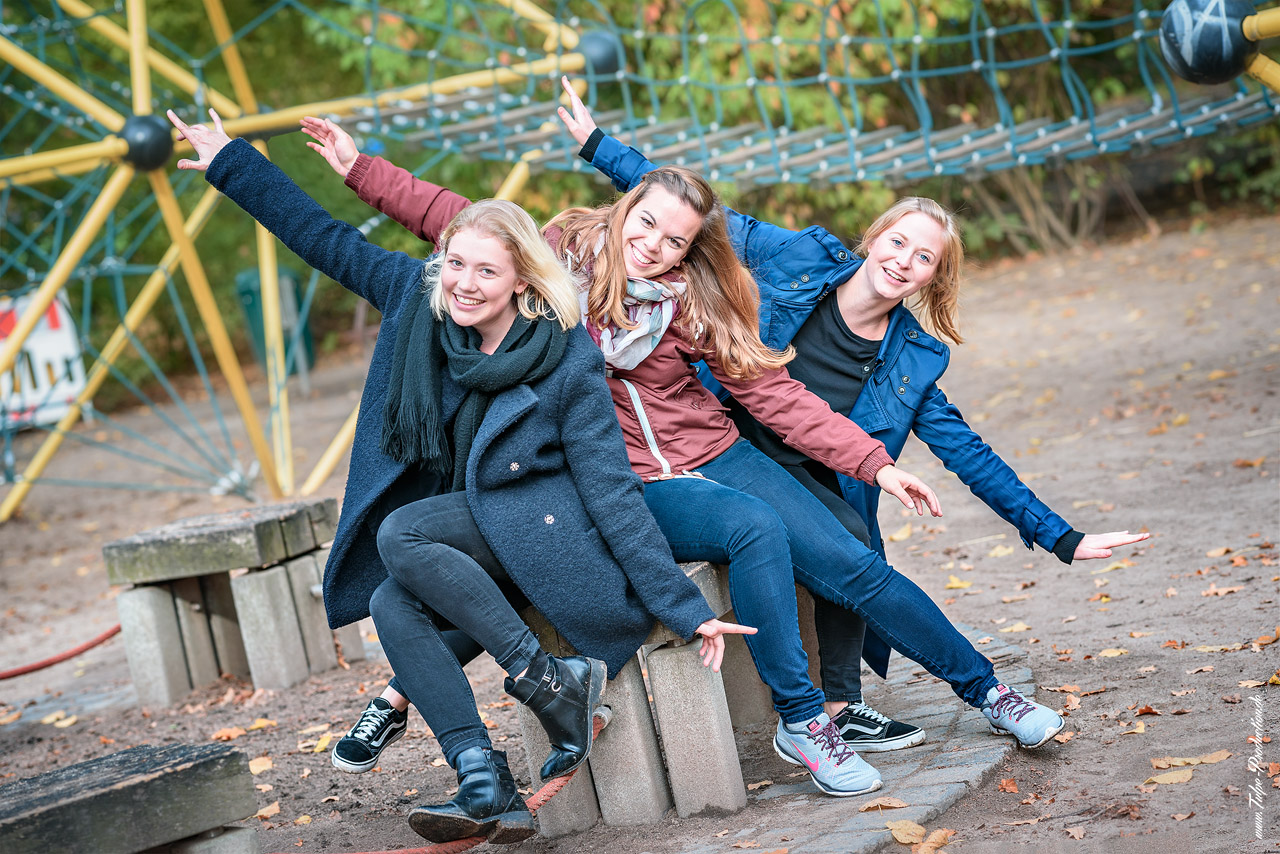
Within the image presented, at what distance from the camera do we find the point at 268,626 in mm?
4297

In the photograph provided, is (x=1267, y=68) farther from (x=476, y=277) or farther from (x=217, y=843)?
(x=217, y=843)

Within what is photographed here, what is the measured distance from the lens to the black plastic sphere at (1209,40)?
14.7 feet

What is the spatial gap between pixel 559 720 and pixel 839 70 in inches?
426

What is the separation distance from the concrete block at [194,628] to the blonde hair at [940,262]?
2670 millimetres

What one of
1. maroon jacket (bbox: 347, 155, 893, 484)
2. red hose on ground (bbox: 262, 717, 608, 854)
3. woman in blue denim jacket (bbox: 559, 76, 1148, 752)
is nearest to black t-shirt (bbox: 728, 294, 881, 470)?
woman in blue denim jacket (bbox: 559, 76, 1148, 752)

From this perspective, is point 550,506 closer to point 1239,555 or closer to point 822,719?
point 822,719

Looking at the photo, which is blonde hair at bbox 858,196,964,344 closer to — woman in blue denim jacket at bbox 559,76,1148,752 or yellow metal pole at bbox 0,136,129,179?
woman in blue denim jacket at bbox 559,76,1148,752

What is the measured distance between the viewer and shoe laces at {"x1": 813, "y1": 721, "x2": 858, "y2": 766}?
2660 millimetres

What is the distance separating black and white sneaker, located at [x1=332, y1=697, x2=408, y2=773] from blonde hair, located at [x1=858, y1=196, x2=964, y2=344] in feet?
5.44

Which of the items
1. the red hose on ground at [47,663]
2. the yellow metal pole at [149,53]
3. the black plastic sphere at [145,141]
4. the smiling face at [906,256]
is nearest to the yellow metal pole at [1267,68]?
the smiling face at [906,256]

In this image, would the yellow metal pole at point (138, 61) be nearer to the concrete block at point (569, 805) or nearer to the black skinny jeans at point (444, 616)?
the black skinny jeans at point (444, 616)

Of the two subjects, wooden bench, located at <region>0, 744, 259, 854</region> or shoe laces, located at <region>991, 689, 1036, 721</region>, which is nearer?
wooden bench, located at <region>0, 744, 259, 854</region>

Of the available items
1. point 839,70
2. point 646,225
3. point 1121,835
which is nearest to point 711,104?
point 839,70

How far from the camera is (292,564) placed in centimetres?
436
